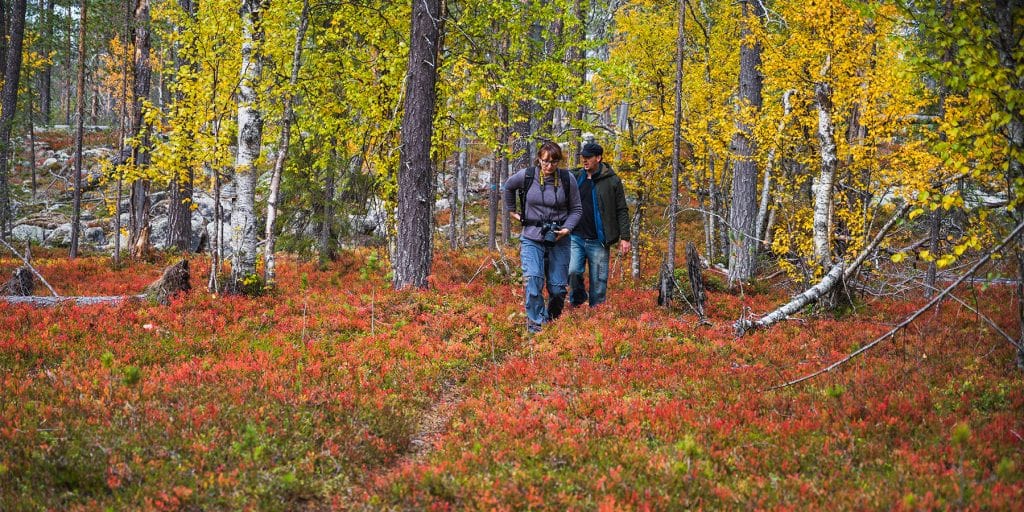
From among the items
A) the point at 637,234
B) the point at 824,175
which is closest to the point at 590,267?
the point at 824,175

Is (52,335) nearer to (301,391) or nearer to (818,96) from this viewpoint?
(301,391)

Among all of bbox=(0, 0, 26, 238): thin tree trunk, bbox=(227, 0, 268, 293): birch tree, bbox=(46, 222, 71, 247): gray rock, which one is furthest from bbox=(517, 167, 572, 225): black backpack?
bbox=(46, 222, 71, 247): gray rock

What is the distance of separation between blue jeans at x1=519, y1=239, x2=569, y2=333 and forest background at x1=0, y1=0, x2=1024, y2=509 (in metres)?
0.54

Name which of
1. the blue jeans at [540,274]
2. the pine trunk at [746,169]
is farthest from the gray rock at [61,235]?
the pine trunk at [746,169]

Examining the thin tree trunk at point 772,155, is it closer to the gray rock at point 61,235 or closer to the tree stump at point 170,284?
the tree stump at point 170,284

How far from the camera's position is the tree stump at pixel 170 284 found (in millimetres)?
11164

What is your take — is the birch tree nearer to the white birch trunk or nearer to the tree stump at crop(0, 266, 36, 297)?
the white birch trunk

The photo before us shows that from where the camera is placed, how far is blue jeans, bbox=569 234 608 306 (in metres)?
11.0

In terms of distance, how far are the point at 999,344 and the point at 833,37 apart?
247 inches

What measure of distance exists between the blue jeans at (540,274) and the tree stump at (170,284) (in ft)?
20.5

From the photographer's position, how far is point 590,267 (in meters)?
11.3

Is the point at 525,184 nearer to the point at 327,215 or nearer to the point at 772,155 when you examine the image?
the point at 327,215

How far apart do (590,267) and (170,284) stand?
752cm

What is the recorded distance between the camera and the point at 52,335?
28.3 ft
